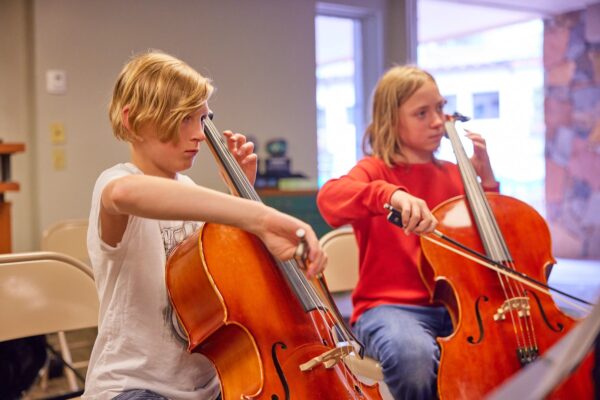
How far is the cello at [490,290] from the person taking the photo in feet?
4.73

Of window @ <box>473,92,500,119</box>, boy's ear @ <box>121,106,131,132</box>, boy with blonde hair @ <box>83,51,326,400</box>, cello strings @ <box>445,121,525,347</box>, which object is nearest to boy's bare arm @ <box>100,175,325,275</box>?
boy with blonde hair @ <box>83,51,326,400</box>

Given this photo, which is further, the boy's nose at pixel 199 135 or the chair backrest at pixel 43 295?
the chair backrest at pixel 43 295

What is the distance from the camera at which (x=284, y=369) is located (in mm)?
1162

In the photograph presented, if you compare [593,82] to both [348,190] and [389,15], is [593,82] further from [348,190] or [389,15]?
[348,190]

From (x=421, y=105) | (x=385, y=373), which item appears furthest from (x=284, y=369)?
(x=421, y=105)

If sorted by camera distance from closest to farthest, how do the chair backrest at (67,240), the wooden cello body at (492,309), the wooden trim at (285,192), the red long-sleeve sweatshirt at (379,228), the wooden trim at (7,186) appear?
the wooden cello body at (492,309) < the red long-sleeve sweatshirt at (379,228) < the chair backrest at (67,240) < the wooden trim at (7,186) < the wooden trim at (285,192)

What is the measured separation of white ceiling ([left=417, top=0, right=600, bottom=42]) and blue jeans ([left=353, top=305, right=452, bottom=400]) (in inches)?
144

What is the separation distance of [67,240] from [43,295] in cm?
120

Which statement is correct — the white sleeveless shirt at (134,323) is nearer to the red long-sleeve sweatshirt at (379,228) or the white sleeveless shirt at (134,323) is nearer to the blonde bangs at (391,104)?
the red long-sleeve sweatshirt at (379,228)

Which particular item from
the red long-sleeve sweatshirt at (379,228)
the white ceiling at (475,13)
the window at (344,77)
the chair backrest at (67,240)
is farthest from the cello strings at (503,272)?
the white ceiling at (475,13)

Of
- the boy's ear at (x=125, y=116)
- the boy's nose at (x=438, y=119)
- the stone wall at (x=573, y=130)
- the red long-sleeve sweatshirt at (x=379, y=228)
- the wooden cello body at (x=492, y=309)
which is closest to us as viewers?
the boy's ear at (x=125, y=116)

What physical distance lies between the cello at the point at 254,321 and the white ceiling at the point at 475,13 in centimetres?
410

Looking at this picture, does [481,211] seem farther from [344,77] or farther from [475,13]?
[475,13]

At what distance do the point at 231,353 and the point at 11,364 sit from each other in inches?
39.0
